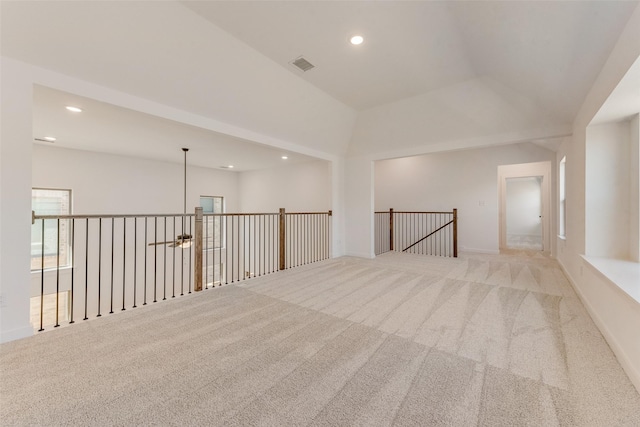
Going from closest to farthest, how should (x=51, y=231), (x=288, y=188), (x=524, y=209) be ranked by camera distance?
(x=51, y=231), (x=288, y=188), (x=524, y=209)

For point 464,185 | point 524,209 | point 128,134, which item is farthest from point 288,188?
point 524,209

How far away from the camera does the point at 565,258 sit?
4133 millimetres

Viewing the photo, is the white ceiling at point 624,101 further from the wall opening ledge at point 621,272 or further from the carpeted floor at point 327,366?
the carpeted floor at point 327,366

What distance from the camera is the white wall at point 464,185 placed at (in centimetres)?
603

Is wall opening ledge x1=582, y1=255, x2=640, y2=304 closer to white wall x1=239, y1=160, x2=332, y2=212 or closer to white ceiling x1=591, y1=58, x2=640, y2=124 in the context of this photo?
white ceiling x1=591, y1=58, x2=640, y2=124

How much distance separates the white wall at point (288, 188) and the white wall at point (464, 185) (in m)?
2.27

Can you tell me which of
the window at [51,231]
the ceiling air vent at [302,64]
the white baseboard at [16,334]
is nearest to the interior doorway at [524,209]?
the ceiling air vent at [302,64]

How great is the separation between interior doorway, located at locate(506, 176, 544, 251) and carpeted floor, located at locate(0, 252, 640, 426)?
287 inches

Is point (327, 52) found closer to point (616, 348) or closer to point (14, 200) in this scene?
point (14, 200)

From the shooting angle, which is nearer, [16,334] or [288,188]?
[16,334]

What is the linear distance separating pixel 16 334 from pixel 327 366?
2.65 m

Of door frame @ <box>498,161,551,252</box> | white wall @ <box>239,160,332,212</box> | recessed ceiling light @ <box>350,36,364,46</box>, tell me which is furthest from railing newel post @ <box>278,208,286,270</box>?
door frame @ <box>498,161,551,252</box>

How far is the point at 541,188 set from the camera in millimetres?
6465

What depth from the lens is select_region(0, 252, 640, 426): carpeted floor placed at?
1.33 m
